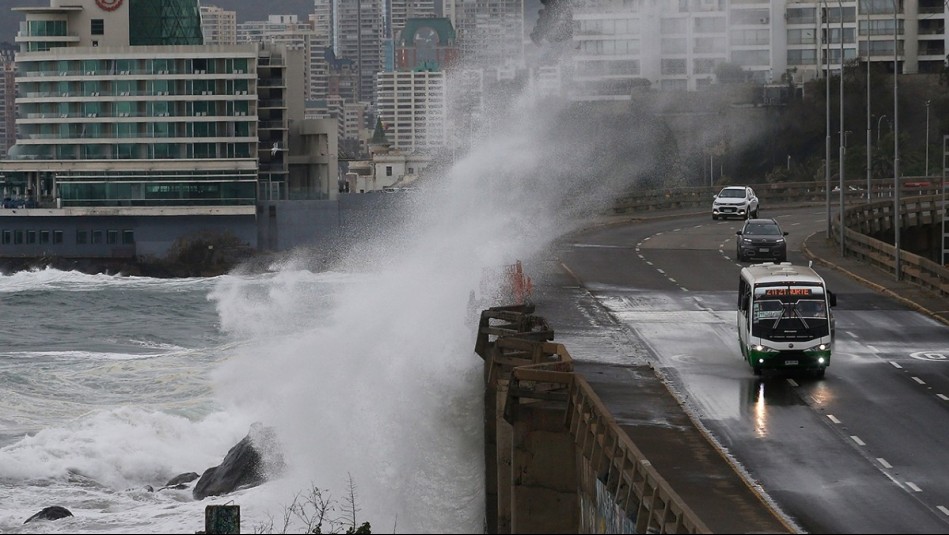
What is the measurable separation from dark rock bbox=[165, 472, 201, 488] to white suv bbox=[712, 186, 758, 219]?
141 ft

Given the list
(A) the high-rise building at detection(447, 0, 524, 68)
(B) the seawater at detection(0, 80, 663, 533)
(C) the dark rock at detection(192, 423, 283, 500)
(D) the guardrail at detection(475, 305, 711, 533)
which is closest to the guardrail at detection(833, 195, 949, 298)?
(B) the seawater at detection(0, 80, 663, 533)

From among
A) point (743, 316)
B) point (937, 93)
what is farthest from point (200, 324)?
point (937, 93)

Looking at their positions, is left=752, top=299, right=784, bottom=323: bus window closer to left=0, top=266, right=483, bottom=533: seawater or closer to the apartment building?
left=0, top=266, right=483, bottom=533: seawater

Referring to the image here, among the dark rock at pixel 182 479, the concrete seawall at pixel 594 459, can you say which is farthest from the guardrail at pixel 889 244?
the dark rock at pixel 182 479

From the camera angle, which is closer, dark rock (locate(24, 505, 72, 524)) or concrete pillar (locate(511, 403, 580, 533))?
concrete pillar (locate(511, 403, 580, 533))

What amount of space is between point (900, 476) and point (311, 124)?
154079 mm

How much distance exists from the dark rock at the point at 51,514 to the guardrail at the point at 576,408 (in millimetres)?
10257

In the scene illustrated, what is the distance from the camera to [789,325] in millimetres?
33969

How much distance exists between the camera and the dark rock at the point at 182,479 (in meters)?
42.3

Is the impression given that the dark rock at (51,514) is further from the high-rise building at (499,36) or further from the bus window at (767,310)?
the high-rise building at (499,36)

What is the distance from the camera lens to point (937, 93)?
462 feet

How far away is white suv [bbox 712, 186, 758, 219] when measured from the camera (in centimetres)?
8081

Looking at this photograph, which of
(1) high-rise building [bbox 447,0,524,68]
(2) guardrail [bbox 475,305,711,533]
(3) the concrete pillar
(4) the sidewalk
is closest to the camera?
(2) guardrail [bbox 475,305,711,533]

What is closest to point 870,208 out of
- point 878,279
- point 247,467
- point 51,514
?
point 878,279
